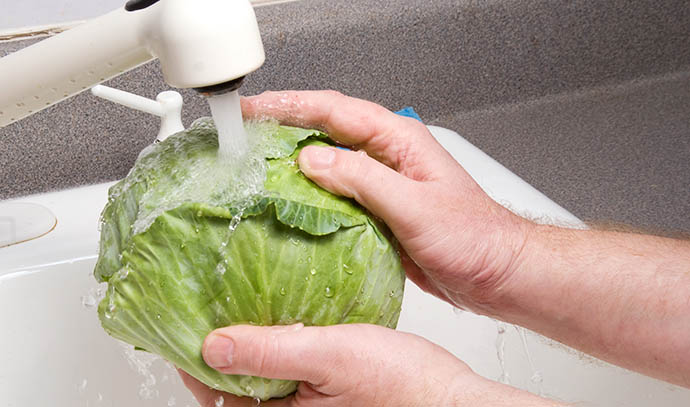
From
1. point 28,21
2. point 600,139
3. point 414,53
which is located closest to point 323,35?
point 414,53

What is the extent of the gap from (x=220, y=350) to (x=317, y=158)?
0.67ft

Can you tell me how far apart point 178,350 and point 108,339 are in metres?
0.37

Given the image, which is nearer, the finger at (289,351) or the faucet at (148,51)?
the faucet at (148,51)

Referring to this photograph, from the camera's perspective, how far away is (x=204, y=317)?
613mm

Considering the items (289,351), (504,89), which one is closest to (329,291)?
(289,351)

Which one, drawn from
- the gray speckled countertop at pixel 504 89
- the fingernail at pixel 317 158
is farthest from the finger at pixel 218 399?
the gray speckled countertop at pixel 504 89

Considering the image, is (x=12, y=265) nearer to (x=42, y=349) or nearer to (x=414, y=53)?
(x=42, y=349)

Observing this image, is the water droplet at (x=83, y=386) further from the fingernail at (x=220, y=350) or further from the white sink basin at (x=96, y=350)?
the fingernail at (x=220, y=350)

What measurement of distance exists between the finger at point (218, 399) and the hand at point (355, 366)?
0.13 feet

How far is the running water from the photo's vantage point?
0.55 metres

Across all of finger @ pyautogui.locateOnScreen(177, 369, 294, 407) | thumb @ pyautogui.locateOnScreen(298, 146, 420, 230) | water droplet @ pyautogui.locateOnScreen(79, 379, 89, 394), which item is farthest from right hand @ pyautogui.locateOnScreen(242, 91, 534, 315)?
water droplet @ pyautogui.locateOnScreen(79, 379, 89, 394)

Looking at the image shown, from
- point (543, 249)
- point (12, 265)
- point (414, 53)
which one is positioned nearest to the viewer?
point (543, 249)

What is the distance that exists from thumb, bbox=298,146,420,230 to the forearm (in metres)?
0.20

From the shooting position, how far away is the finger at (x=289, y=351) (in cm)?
60
